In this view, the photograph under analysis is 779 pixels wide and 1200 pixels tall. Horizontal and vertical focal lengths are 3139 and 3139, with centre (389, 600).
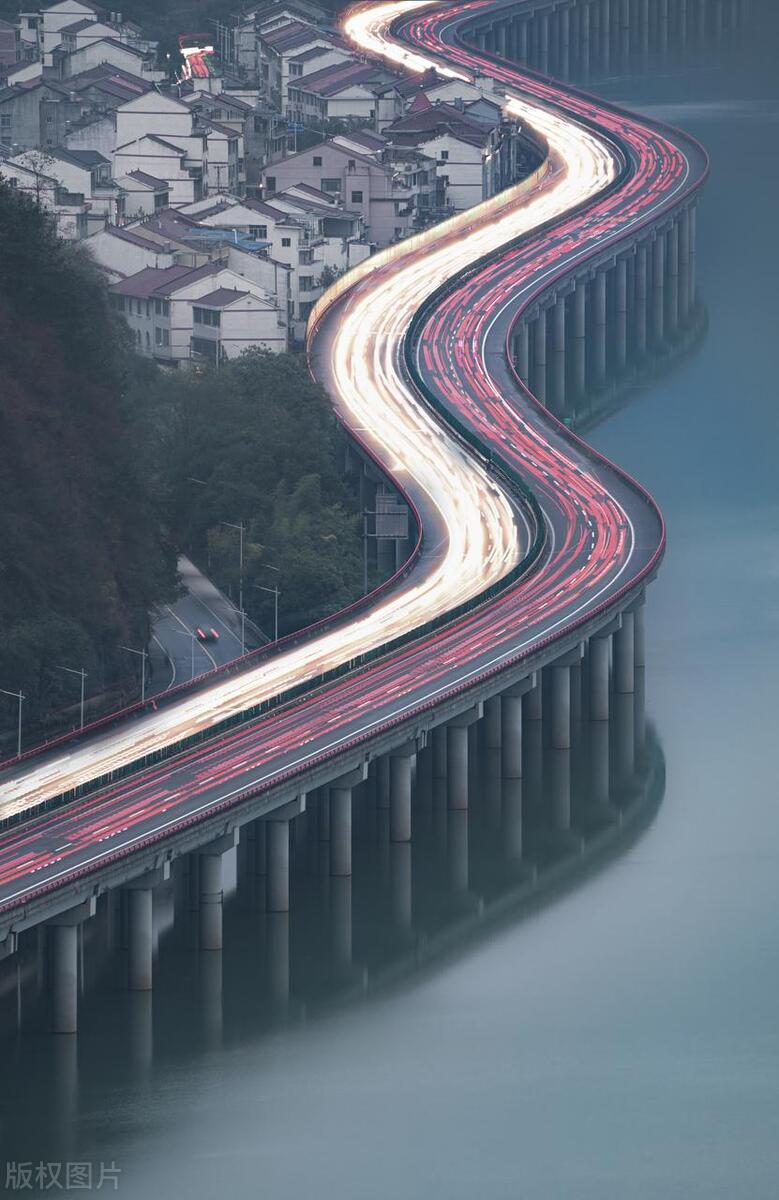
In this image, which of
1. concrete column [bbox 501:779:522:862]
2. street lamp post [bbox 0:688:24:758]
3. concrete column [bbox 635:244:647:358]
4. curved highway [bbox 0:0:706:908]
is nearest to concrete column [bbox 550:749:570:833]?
concrete column [bbox 501:779:522:862]

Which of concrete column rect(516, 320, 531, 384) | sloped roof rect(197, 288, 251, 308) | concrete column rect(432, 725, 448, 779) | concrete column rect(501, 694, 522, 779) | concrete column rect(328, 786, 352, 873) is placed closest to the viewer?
concrete column rect(328, 786, 352, 873)

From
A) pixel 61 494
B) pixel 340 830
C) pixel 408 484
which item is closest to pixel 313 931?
pixel 340 830

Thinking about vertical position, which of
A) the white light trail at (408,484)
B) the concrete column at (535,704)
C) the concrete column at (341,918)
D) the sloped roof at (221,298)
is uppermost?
the sloped roof at (221,298)

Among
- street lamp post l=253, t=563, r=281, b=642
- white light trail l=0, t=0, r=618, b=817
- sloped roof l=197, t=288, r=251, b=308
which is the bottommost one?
street lamp post l=253, t=563, r=281, b=642

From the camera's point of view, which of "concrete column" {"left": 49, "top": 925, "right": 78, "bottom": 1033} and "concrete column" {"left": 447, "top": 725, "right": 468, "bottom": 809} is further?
"concrete column" {"left": 447, "top": 725, "right": 468, "bottom": 809}

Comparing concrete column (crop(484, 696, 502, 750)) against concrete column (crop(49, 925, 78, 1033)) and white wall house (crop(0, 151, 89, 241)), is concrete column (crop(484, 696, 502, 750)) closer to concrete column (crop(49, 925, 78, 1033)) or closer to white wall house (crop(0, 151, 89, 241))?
concrete column (crop(49, 925, 78, 1033))

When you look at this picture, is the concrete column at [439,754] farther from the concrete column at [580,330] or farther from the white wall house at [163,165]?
the white wall house at [163,165]

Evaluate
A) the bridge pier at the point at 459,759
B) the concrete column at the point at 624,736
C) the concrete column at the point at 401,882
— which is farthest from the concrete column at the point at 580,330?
the concrete column at the point at 401,882
